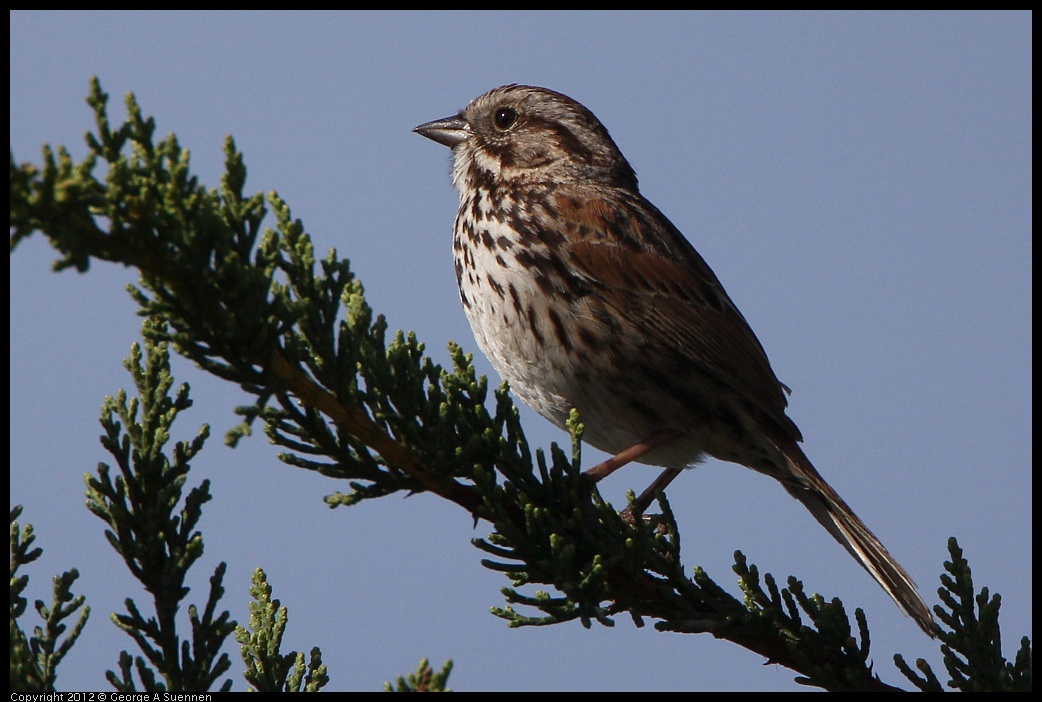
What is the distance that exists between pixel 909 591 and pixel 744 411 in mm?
841

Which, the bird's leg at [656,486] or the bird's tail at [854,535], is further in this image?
the bird's leg at [656,486]

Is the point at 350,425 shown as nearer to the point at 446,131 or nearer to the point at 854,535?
the point at 854,535

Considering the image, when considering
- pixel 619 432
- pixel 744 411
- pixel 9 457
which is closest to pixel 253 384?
pixel 9 457

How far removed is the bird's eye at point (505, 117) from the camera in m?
4.82

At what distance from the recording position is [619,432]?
386 centimetres

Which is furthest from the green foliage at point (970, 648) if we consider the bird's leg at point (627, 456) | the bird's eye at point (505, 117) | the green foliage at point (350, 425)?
the bird's eye at point (505, 117)

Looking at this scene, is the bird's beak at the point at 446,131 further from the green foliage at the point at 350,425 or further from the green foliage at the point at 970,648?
the green foliage at the point at 970,648

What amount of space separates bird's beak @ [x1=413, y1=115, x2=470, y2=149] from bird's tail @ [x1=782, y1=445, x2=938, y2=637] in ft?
6.86

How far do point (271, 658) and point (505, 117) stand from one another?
2920mm

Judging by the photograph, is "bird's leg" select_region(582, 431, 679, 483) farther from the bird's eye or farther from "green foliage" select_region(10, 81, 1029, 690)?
the bird's eye

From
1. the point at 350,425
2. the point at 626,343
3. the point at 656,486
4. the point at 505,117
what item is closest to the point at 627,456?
the point at 626,343

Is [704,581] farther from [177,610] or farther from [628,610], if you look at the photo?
[177,610]

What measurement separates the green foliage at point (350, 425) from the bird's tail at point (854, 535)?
82 cm

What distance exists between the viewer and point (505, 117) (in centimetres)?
484
